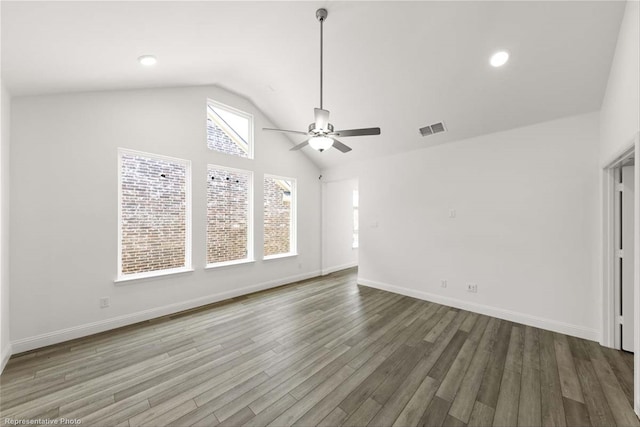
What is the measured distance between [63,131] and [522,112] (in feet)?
18.8

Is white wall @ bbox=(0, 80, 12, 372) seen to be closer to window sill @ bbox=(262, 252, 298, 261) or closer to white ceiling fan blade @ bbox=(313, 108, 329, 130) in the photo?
white ceiling fan blade @ bbox=(313, 108, 329, 130)

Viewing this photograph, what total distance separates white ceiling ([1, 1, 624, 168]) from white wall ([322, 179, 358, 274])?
2807 millimetres

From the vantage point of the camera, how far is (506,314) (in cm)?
362

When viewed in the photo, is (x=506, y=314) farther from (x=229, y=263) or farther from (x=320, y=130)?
(x=229, y=263)

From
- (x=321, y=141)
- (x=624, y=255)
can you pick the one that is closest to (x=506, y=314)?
(x=624, y=255)

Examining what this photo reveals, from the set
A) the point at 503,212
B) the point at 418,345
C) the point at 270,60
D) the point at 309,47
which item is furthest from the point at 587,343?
the point at 270,60

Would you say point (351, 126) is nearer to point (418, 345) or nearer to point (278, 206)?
point (278, 206)

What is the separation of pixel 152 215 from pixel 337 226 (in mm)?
4279

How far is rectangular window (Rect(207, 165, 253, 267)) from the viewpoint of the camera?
4.41 metres

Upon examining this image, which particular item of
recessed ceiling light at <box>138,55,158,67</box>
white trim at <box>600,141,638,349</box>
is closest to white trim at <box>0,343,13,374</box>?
recessed ceiling light at <box>138,55,158,67</box>

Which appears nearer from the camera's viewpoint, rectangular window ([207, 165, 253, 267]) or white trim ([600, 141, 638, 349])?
white trim ([600, 141, 638, 349])

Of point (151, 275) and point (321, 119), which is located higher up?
point (321, 119)

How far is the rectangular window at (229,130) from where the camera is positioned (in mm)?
4426

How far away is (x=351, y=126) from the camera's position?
14.7 feet
